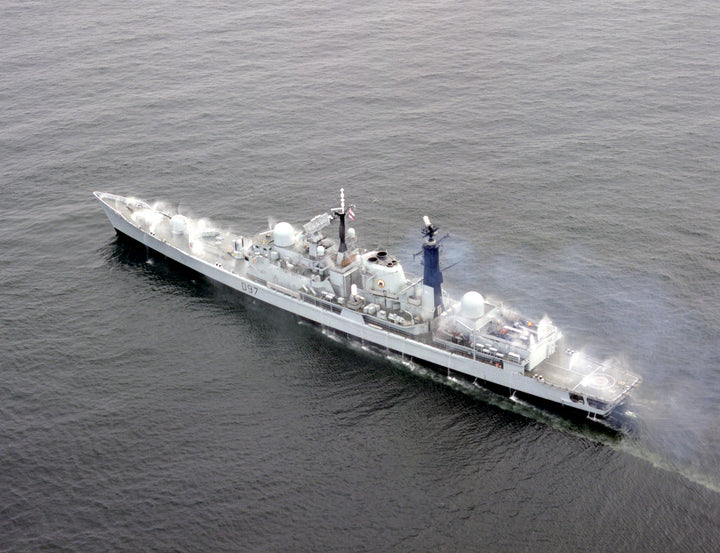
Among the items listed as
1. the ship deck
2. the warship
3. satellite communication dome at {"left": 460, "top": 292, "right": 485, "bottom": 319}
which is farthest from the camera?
satellite communication dome at {"left": 460, "top": 292, "right": 485, "bottom": 319}

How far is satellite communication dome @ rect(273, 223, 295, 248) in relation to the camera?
102 metres

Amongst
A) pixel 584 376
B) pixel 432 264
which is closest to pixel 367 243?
pixel 432 264

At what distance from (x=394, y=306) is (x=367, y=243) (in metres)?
17.3

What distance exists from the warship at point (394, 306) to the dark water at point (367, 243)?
2906 millimetres

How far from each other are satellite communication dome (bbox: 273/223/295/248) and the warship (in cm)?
16

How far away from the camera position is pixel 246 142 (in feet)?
437

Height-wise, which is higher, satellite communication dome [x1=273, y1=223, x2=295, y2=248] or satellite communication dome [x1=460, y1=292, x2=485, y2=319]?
satellite communication dome [x1=273, y1=223, x2=295, y2=248]

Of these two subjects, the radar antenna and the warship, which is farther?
the radar antenna

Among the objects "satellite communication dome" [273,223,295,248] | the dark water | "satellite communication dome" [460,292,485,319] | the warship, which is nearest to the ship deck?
the warship

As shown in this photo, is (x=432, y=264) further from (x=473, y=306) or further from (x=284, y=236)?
(x=284, y=236)

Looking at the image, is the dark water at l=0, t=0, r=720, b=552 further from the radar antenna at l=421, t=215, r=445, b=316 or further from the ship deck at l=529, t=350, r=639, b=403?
the radar antenna at l=421, t=215, r=445, b=316

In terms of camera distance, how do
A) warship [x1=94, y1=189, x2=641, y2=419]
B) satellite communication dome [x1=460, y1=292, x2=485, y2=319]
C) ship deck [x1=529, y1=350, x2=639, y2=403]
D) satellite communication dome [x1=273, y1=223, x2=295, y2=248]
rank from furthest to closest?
satellite communication dome [x1=273, y1=223, x2=295, y2=248] → satellite communication dome [x1=460, y1=292, x2=485, y2=319] → warship [x1=94, y1=189, x2=641, y2=419] → ship deck [x1=529, y1=350, x2=639, y2=403]

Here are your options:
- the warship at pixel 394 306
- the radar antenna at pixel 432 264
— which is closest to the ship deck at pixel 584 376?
the warship at pixel 394 306

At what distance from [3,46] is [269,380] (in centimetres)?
11340
